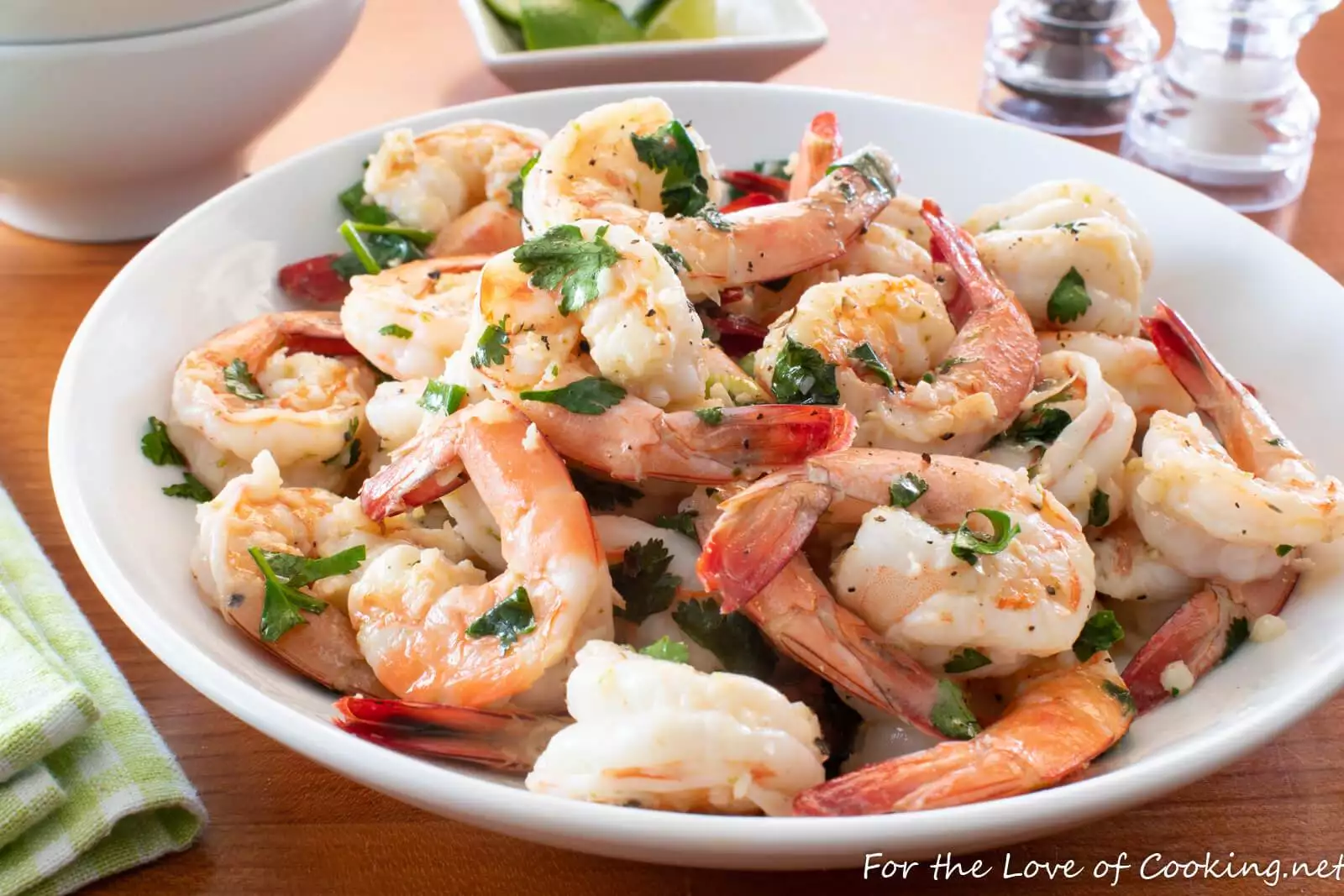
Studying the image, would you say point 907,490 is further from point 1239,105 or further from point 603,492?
point 1239,105

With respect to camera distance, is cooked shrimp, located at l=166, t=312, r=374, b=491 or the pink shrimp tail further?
cooked shrimp, located at l=166, t=312, r=374, b=491

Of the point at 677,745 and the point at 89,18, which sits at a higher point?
the point at 89,18

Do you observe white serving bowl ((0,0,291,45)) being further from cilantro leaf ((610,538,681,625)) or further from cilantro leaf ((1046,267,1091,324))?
cilantro leaf ((1046,267,1091,324))

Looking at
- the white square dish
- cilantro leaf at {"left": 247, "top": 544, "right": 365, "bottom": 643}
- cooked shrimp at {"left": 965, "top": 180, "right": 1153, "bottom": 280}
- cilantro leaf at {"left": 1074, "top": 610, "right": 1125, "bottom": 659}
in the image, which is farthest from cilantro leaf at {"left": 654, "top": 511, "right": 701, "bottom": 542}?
the white square dish

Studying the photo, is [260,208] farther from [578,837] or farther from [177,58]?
[578,837]

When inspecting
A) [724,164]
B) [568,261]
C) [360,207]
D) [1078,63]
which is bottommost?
[1078,63]

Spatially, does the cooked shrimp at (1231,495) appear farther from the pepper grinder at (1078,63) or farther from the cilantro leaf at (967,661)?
the pepper grinder at (1078,63)

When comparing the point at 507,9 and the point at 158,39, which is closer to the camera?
the point at 158,39

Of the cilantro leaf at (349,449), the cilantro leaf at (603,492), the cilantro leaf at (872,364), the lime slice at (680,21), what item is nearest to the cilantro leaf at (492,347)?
the cilantro leaf at (603,492)

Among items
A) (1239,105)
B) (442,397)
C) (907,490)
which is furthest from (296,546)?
(1239,105)
